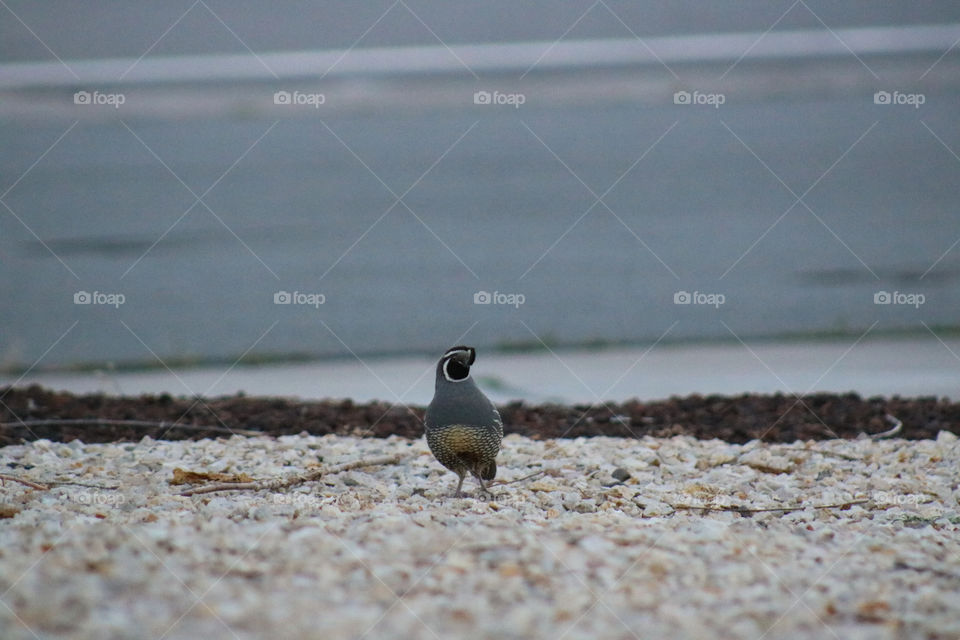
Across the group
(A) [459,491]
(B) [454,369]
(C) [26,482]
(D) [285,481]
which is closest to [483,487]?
(A) [459,491]

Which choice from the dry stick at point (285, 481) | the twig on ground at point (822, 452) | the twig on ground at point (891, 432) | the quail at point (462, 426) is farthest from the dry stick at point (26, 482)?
the twig on ground at point (891, 432)

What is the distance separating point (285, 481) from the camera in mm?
4512

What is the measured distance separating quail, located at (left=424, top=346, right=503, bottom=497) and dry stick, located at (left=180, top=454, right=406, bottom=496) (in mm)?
568

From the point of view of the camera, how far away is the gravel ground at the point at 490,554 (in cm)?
269

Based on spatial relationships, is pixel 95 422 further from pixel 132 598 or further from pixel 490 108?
pixel 490 108

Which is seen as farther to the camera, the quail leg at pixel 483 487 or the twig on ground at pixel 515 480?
the twig on ground at pixel 515 480

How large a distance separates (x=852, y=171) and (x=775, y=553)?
6.25m

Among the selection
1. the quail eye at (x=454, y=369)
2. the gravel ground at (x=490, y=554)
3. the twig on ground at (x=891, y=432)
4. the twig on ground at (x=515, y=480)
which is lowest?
the gravel ground at (x=490, y=554)

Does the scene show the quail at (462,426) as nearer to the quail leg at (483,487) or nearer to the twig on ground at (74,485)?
the quail leg at (483,487)

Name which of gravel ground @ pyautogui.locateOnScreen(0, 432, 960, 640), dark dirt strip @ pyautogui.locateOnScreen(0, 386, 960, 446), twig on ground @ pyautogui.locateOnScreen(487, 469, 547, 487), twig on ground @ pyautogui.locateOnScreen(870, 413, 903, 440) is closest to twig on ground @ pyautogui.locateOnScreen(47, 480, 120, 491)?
→ gravel ground @ pyautogui.locateOnScreen(0, 432, 960, 640)

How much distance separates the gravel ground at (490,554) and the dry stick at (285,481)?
0.04 meters

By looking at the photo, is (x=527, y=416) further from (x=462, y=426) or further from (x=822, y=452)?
(x=462, y=426)

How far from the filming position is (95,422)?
229 inches

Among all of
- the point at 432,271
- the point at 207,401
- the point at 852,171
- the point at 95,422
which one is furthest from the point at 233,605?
the point at 852,171
